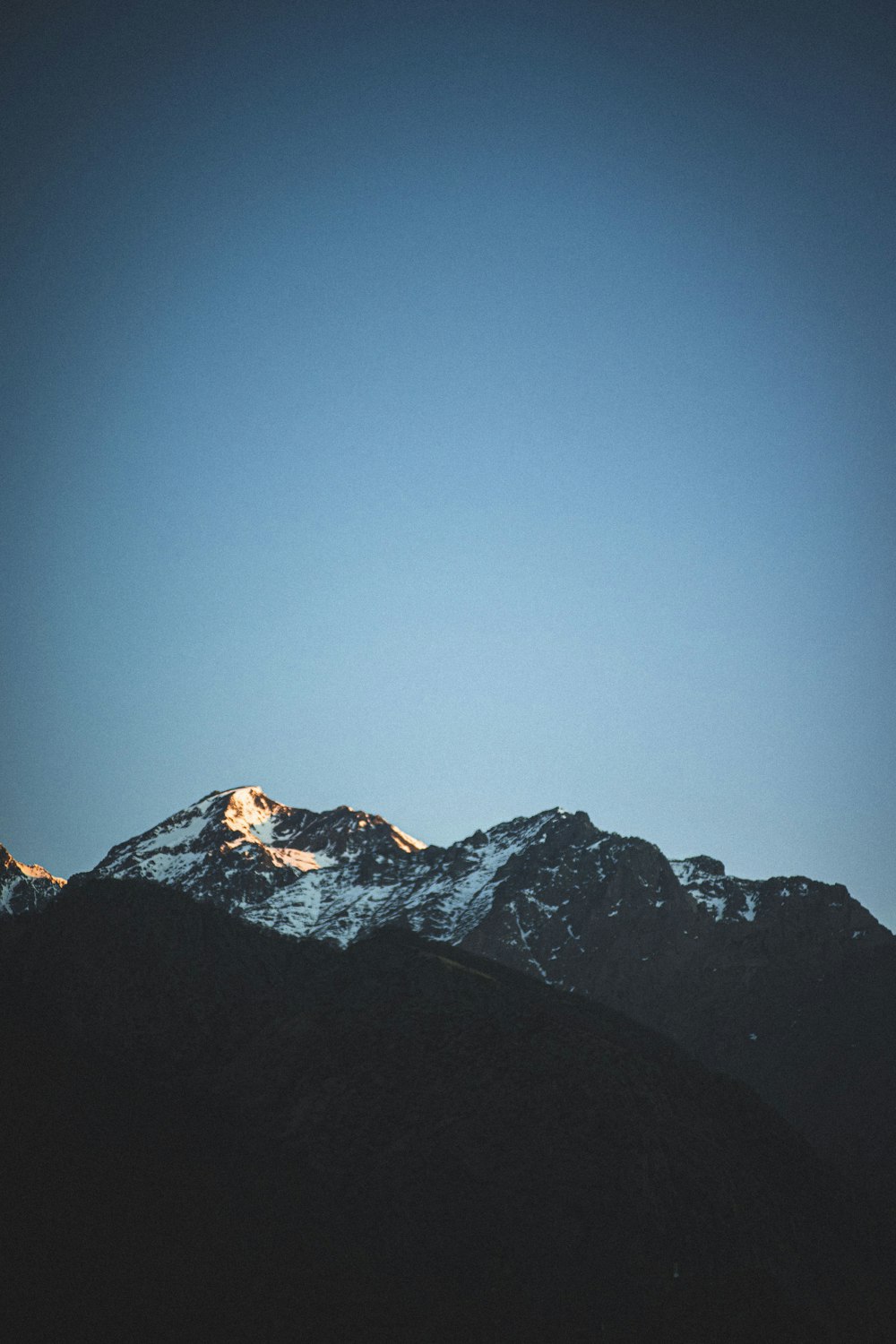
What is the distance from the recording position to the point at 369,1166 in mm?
116188

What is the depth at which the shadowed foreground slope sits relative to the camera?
325ft

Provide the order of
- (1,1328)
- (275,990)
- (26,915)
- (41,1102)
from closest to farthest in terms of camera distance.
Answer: (1,1328) < (41,1102) < (275,990) < (26,915)

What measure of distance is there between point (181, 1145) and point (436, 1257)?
31.9 meters

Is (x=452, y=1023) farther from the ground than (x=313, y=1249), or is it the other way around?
(x=452, y=1023)

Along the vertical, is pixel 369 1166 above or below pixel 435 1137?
below

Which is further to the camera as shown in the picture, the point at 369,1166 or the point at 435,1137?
the point at 435,1137

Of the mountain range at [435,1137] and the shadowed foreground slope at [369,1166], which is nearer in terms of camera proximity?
the shadowed foreground slope at [369,1166]

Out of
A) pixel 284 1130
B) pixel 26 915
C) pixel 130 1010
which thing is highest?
pixel 26 915

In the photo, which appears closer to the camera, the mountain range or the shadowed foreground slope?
the shadowed foreground slope

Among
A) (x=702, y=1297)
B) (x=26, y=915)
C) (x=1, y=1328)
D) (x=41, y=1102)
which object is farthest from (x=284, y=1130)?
(x=26, y=915)

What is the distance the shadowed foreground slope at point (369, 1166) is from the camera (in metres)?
99.2

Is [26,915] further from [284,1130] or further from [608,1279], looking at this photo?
[608,1279]

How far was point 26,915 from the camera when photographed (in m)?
165

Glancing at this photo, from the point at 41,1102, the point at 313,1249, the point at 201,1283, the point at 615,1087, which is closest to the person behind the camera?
the point at 201,1283
